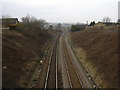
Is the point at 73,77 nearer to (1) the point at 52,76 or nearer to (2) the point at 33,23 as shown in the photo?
(1) the point at 52,76

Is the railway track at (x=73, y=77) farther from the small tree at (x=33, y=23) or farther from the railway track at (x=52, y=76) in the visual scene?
the small tree at (x=33, y=23)

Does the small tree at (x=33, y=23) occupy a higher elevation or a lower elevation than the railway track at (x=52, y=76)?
higher

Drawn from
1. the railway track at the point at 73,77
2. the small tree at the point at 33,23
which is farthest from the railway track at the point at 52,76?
the small tree at the point at 33,23

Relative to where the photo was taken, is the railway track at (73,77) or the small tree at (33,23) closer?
the railway track at (73,77)

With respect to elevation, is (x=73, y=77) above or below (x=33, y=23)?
below

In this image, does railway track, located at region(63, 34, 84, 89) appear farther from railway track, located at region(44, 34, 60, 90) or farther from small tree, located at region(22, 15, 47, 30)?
small tree, located at region(22, 15, 47, 30)

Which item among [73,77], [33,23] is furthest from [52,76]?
[33,23]

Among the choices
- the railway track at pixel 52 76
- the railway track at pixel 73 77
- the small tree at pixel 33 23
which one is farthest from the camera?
the small tree at pixel 33 23

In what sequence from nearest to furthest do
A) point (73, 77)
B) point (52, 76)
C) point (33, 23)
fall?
point (73, 77) → point (52, 76) → point (33, 23)

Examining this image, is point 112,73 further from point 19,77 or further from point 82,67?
point 19,77

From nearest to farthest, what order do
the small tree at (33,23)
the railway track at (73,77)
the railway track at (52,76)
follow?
the railway track at (52,76) < the railway track at (73,77) < the small tree at (33,23)

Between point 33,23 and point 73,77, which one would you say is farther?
point 33,23

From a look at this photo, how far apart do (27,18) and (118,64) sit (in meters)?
79.8

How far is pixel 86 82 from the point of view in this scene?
2498 centimetres
